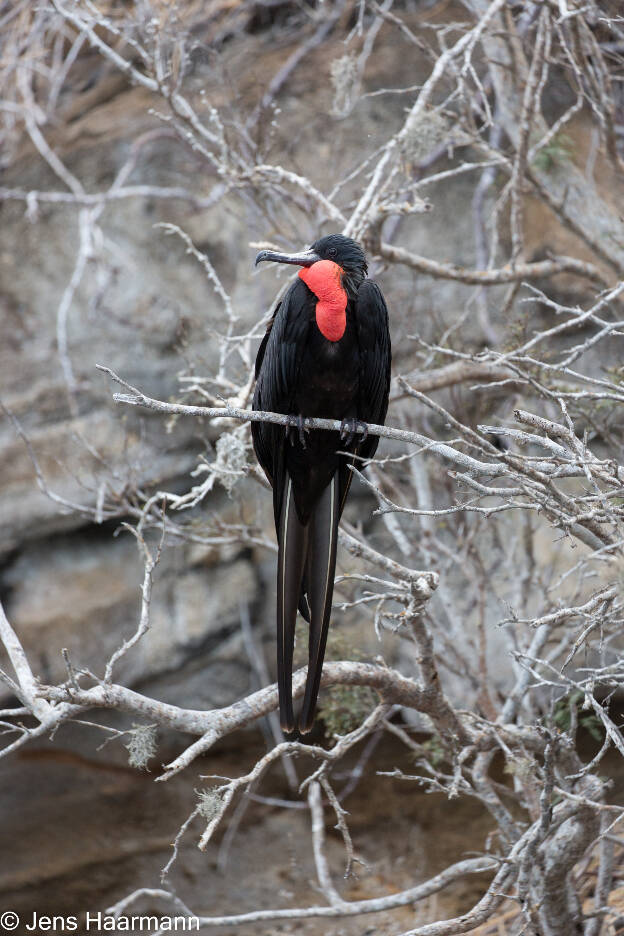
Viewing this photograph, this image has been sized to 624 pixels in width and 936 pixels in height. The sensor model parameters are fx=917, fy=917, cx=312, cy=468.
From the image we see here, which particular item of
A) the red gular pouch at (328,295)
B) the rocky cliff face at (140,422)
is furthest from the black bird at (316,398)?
the rocky cliff face at (140,422)

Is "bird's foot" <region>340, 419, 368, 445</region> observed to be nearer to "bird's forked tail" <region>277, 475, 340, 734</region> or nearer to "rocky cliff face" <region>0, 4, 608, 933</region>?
"bird's forked tail" <region>277, 475, 340, 734</region>

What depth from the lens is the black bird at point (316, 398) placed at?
2.31 meters

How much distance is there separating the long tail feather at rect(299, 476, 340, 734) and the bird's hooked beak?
0.60m

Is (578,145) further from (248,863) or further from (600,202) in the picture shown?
(248,863)

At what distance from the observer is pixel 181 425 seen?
4.48 m

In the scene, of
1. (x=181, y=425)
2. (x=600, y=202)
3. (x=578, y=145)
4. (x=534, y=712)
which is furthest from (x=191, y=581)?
(x=578, y=145)

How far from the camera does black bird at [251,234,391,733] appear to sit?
231 cm

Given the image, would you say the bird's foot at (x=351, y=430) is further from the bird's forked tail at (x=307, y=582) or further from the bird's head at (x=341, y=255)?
the bird's head at (x=341, y=255)

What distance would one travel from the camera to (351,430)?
2422 millimetres

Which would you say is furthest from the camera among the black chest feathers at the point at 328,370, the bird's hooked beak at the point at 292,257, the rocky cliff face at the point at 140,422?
the rocky cliff face at the point at 140,422

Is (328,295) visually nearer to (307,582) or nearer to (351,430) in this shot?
(351,430)

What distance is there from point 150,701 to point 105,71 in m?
4.40

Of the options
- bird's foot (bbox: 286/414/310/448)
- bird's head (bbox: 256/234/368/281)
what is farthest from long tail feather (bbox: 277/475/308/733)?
bird's head (bbox: 256/234/368/281)

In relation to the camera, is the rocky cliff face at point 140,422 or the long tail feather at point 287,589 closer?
the long tail feather at point 287,589
